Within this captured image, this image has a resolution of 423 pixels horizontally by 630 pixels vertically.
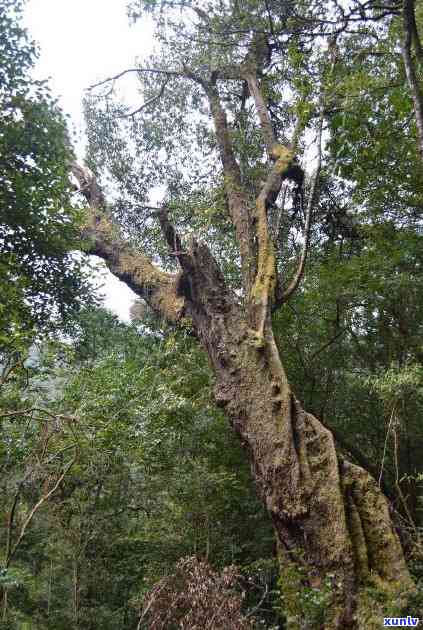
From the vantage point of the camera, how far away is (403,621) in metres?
2.79

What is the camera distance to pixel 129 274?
6.66 meters

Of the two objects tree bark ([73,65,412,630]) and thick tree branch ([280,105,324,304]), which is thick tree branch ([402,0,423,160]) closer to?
thick tree branch ([280,105,324,304])

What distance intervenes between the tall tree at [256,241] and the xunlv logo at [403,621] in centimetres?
6

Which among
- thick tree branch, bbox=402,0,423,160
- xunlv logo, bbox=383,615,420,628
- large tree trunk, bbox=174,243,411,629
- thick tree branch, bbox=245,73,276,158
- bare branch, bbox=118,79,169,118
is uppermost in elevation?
bare branch, bbox=118,79,169,118

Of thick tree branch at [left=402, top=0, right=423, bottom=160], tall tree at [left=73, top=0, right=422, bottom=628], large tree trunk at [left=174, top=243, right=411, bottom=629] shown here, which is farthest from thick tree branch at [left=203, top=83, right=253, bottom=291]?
thick tree branch at [left=402, top=0, right=423, bottom=160]

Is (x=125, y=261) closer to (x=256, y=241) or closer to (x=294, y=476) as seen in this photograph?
(x=256, y=241)

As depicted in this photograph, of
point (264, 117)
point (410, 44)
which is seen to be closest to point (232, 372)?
point (410, 44)

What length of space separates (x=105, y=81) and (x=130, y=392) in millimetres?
6411

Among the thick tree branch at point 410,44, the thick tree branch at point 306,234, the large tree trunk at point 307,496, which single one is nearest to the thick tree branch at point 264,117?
the thick tree branch at point 306,234

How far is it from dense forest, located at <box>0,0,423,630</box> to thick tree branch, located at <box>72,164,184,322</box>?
0.12 feet

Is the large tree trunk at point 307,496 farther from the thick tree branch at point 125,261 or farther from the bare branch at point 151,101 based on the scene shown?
the bare branch at point 151,101

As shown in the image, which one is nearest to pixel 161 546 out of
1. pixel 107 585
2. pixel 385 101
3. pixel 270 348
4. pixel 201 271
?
pixel 107 585

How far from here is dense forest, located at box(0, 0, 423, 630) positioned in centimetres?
353

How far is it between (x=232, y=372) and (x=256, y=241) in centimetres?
228
